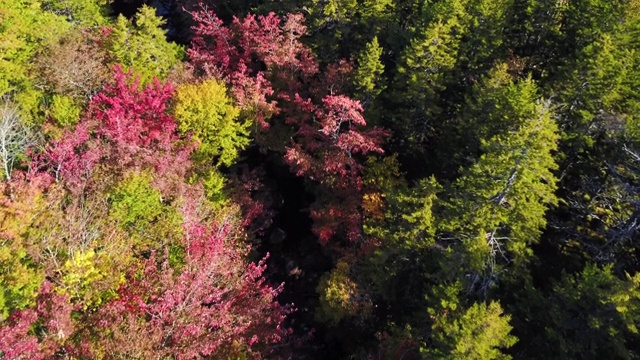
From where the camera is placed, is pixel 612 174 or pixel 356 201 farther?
pixel 356 201

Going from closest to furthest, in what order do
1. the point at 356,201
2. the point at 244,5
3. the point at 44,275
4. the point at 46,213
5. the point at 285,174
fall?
1. the point at 44,275
2. the point at 46,213
3. the point at 356,201
4. the point at 285,174
5. the point at 244,5

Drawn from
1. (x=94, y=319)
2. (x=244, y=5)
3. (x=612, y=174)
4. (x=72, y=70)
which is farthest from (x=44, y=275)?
(x=244, y=5)

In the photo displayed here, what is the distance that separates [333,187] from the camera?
2689cm

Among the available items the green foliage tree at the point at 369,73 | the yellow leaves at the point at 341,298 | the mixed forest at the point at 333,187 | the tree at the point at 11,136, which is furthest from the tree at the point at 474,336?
the tree at the point at 11,136

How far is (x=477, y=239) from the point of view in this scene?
18.9 meters

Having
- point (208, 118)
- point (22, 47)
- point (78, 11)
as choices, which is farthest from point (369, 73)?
point (78, 11)

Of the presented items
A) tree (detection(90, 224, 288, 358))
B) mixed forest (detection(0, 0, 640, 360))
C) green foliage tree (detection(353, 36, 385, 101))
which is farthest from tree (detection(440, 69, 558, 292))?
tree (detection(90, 224, 288, 358))

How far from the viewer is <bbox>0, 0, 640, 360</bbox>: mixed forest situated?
1802 centimetres

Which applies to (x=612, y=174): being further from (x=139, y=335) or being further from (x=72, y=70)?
(x=72, y=70)

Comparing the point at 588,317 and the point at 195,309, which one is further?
the point at 195,309

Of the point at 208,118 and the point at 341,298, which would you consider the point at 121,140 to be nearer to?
the point at 208,118

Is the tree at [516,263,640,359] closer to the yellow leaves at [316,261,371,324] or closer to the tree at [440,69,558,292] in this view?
the tree at [440,69,558,292]

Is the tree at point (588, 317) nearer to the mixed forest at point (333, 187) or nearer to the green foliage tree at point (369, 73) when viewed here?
the mixed forest at point (333, 187)

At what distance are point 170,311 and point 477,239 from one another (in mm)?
13711
